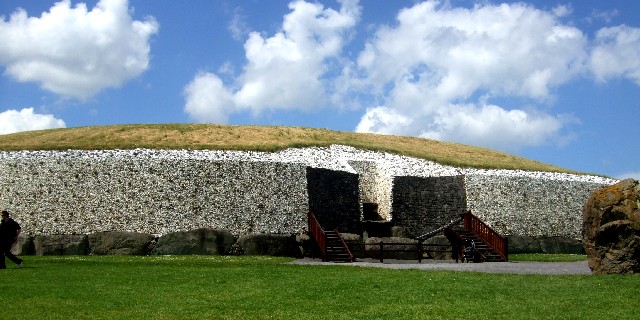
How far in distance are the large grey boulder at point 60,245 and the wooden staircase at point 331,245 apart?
9198mm

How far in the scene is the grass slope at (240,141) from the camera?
32.5m

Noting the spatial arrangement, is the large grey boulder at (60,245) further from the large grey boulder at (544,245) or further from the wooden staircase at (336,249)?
the large grey boulder at (544,245)

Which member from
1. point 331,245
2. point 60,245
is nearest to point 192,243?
point 60,245

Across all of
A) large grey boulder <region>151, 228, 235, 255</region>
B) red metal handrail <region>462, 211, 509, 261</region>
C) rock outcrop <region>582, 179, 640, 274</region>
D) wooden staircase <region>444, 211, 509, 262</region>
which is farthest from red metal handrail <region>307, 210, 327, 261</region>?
rock outcrop <region>582, 179, 640, 274</region>

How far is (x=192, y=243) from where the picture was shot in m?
26.7

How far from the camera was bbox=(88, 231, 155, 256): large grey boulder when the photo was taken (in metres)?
26.6

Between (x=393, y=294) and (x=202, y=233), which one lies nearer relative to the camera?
(x=393, y=294)

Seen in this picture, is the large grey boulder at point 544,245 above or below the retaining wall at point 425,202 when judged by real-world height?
below

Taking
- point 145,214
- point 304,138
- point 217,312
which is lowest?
point 217,312

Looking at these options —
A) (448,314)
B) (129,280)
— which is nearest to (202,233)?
(129,280)

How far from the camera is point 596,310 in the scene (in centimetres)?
1194

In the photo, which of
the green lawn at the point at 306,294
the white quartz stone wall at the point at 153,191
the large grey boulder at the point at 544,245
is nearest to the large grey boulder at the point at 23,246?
the white quartz stone wall at the point at 153,191

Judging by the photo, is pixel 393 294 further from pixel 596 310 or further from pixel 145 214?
pixel 145 214

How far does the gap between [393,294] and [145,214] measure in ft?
54.4
